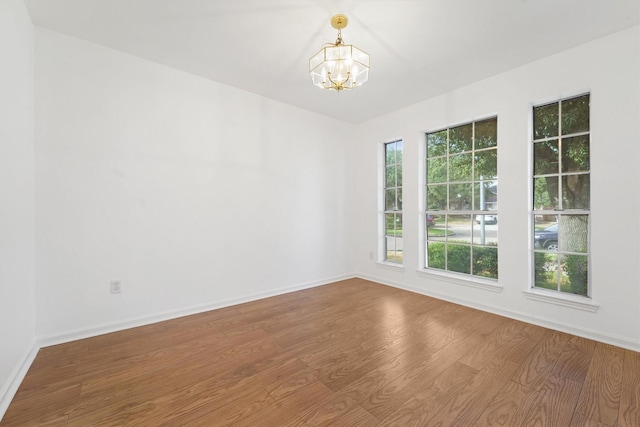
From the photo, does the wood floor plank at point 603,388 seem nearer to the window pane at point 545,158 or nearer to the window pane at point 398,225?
the window pane at point 545,158

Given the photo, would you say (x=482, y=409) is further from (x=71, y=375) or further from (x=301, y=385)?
(x=71, y=375)

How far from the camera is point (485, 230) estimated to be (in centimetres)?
329

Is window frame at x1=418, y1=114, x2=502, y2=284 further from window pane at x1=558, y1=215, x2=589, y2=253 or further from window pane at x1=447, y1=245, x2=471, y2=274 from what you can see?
window pane at x1=558, y1=215, x2=589, y2=253

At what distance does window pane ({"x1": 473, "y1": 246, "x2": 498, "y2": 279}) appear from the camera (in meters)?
3.22

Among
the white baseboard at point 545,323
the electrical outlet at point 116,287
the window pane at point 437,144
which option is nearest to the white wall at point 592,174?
the white baseboard at point 545,323

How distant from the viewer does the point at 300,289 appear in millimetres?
3943

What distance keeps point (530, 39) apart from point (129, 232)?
4183mm

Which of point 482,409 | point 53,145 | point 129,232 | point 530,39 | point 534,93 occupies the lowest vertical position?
point 482,409

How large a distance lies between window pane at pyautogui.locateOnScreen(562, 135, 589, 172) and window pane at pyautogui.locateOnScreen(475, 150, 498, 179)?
1.99 feet

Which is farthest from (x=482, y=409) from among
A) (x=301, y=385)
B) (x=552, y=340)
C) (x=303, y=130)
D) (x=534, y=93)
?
(x=303, y=130)

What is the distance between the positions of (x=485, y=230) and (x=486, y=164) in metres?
0.81

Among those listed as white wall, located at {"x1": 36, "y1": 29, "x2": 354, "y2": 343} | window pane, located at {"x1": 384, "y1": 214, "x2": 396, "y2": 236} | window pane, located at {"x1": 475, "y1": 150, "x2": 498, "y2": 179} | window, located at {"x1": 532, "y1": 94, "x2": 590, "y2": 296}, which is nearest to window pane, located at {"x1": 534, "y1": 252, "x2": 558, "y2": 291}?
window, located at {"x1": 532, "y1": 94, "x2": 590, "y2": 296}

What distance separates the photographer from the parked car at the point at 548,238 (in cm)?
277

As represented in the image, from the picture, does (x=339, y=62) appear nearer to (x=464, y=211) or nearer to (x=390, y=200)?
(x=464, y=211)
